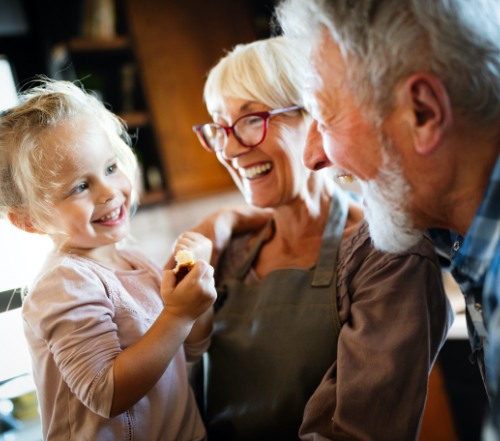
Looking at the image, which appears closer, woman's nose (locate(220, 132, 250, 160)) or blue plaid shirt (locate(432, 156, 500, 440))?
blue plaid shirt (locate(432, 156, 500, 440))

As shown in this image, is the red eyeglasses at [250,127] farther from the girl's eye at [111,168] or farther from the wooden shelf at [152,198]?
the wooden shelf at [152,198]

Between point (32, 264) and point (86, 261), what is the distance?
1.36 feet

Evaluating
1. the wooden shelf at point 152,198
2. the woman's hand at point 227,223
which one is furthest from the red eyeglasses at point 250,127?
the wooden shelf at point 152,198

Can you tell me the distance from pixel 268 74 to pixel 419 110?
1.93 ft

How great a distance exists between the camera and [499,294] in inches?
31.3

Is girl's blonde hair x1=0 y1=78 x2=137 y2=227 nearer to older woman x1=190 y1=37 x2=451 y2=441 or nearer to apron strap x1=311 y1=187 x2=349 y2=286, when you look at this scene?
older woman x1=190 y1=37 x2=451 y2=441

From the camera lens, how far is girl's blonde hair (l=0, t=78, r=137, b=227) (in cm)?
114

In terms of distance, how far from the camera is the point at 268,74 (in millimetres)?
1353

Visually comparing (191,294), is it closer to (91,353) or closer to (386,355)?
(91,353)

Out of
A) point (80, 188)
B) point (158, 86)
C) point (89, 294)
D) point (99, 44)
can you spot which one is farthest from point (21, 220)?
point (158, 86)

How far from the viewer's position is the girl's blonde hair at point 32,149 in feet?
3.74

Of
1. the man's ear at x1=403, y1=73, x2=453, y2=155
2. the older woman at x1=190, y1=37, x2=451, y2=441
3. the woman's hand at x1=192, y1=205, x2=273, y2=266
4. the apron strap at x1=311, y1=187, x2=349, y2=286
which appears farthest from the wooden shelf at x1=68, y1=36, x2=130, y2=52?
the man's ear at x1=403, y1=73, x2=453, y2=155

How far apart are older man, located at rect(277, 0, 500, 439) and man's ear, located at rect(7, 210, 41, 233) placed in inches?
28.6

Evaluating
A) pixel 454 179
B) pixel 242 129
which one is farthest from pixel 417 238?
pixel 242 129
